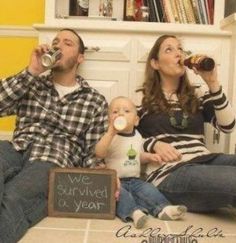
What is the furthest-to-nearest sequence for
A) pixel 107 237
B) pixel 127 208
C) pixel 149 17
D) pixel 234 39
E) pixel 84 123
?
pixel 149 17
pixel 234 39
pixel 84 123
pixel 127 208
pixel 107 237

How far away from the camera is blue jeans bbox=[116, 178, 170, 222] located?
1364mm

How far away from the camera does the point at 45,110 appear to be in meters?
1.63

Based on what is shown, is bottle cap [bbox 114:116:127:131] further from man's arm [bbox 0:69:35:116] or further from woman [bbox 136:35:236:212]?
man's arm [bbox 0:69:35:116]

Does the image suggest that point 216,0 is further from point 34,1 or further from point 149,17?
point 34,1

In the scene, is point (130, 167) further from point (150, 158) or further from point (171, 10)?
point (171, 10)

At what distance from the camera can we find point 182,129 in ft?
5.32

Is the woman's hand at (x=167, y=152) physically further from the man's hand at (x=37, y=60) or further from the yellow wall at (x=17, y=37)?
the yellow wall at (x=17, y=37)

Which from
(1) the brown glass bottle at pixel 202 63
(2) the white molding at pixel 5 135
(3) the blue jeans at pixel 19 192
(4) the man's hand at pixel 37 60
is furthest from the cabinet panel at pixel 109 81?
(2) the white molding at pixel 5 135

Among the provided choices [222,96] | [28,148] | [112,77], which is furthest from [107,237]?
[112,77]

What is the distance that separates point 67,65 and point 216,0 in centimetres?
75

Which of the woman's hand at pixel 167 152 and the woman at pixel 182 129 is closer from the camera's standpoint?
the woman at pixel 182 129

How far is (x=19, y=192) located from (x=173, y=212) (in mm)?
487

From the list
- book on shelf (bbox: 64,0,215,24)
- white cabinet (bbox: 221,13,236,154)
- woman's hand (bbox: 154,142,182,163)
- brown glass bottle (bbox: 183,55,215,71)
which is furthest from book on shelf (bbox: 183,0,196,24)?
woman's hand (bbox: 154,142,182,163)

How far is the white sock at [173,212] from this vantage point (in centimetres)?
133
